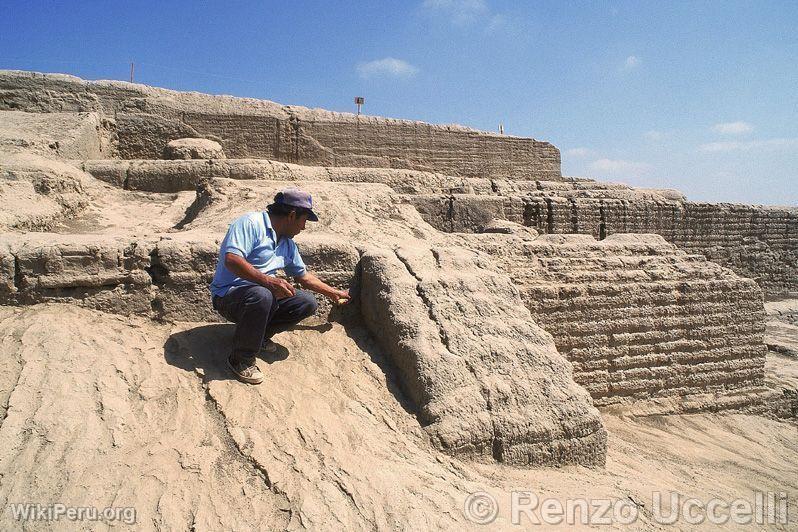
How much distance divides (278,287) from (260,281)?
0.33 ft

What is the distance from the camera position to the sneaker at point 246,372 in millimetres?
2615

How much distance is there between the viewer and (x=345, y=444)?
2387 millimetres

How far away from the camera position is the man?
2588mm

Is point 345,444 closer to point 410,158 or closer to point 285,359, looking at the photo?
point 285,359

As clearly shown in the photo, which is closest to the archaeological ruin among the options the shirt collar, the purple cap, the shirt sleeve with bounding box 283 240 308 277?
the shirt sleeve with bounding box 283 240 308 277

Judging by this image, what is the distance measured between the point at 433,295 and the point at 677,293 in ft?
8.90

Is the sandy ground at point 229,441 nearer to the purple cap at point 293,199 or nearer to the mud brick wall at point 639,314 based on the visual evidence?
the purple cap at point 293,199

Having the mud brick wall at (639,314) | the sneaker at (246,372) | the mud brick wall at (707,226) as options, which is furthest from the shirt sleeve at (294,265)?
the mud brick wall at (707,226)

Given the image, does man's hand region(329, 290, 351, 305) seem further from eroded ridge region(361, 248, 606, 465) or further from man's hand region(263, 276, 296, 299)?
man's hand region(263, 276, 296, 299)

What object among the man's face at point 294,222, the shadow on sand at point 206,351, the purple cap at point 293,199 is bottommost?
the shadow on sand at point 206,351

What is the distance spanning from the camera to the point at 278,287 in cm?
266

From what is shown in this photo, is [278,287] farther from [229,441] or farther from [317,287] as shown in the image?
[229,441]

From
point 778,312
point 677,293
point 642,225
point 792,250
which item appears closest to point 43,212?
point 677,293

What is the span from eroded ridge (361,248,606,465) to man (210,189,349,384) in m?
0.48
